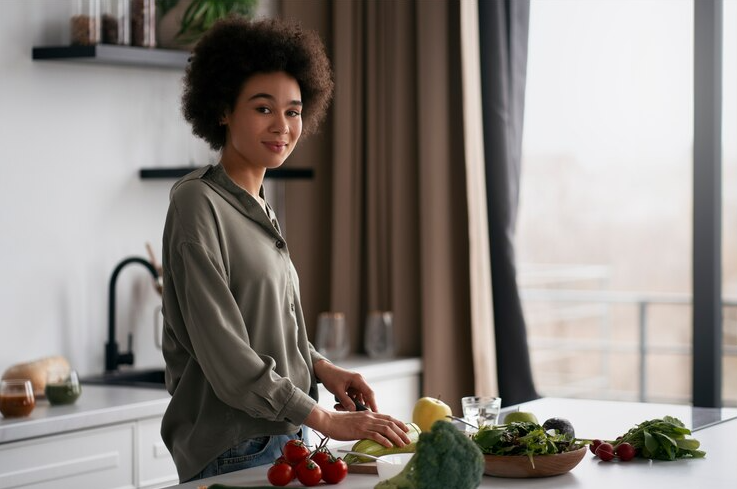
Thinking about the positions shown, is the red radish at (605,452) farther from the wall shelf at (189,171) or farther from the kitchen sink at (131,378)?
the wall shelf at (189,171)

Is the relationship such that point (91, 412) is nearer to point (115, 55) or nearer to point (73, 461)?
point (73, 461)

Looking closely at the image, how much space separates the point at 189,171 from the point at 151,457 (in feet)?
3.52

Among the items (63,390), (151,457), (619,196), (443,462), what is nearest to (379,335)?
(151,457)

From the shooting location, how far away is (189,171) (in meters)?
3.66

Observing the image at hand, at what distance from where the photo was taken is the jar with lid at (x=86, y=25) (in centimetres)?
336

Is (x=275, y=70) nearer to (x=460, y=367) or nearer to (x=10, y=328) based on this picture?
(x=10, y=328)

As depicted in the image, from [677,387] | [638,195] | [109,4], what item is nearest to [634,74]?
[638,195]

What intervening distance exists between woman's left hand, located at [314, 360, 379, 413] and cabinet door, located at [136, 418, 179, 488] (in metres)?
0.96

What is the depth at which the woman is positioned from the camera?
1.91 meters

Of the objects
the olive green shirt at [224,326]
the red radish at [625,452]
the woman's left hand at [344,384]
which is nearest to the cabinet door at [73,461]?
the olive green shirt at [224,326]

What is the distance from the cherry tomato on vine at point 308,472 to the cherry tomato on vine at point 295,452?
21mm

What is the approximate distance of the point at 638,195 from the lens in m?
11.5

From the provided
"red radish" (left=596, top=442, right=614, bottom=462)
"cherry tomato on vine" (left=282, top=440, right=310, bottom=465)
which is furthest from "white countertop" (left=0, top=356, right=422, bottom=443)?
"red radish" (left=596, top=442, right=614, bottom=462)

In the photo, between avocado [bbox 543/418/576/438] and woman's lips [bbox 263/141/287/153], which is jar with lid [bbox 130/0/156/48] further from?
avocado [bbox 543/418/576/438]
